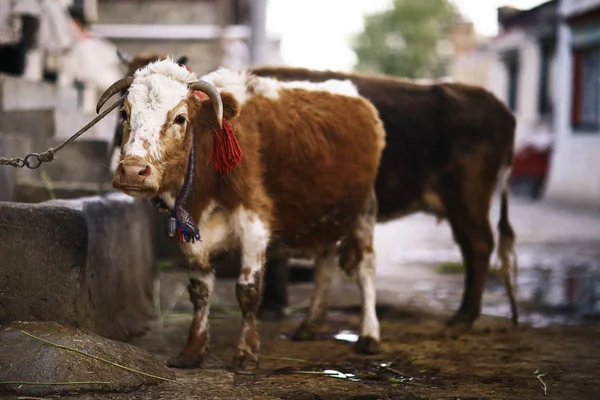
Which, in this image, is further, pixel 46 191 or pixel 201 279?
pixel 46 191

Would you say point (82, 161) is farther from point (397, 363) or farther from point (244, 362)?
point (397, 363)

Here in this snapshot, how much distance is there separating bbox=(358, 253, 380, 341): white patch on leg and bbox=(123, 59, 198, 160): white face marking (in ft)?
5.90

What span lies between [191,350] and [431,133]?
9.31ft

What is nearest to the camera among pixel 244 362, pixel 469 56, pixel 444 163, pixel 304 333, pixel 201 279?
pixel 244 362

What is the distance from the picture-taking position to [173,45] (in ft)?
57.1

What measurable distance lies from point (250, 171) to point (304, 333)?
1.47 m

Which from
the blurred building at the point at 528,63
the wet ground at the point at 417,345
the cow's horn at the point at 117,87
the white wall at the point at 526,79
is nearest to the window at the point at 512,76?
the blurred building at the point at 528,63

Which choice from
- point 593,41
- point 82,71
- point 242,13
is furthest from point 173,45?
point 593,41

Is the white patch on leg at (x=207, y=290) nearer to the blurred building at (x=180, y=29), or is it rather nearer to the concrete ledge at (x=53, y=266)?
the concrete ledge at (x=53, y=266)

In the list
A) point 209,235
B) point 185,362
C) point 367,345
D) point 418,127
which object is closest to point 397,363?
point 367,345

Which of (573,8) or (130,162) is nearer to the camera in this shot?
(130,162)

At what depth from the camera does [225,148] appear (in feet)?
17.0

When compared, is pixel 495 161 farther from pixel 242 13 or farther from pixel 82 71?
pixel 242 13

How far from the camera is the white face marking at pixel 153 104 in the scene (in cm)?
484
